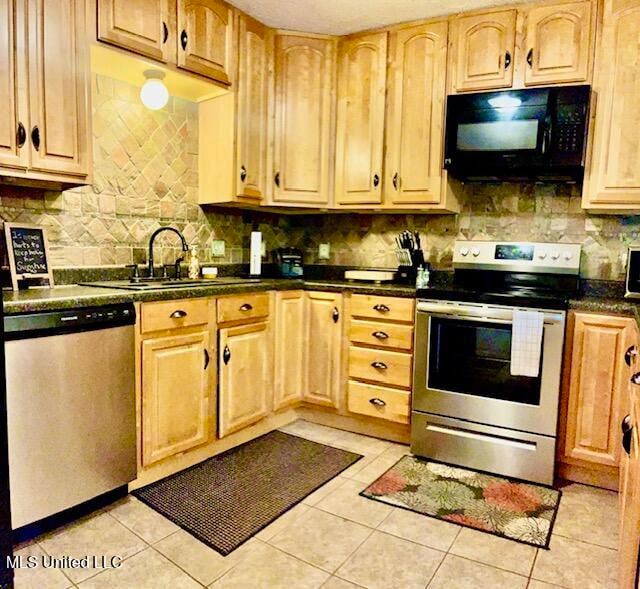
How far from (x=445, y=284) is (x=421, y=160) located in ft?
2.64

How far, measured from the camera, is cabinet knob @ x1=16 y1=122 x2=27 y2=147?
197cm

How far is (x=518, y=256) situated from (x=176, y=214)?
6.81 feet

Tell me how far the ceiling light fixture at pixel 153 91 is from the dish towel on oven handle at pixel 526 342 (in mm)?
2137

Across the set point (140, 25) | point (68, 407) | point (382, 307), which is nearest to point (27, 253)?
point (68, 407)

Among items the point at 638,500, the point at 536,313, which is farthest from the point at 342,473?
the point at 638,500

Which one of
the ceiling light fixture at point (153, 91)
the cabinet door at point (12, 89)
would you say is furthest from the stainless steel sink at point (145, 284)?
the ceiling light fixture at point (153, 91)

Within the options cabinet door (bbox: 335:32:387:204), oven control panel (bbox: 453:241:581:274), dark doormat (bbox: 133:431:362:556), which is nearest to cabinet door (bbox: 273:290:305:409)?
dark doormat (bbox: 133:431:362:556)

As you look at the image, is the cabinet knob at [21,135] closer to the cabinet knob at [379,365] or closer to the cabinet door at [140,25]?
the cabinet door at [140,25]

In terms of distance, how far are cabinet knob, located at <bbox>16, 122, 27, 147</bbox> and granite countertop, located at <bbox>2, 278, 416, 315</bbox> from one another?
2.00ft

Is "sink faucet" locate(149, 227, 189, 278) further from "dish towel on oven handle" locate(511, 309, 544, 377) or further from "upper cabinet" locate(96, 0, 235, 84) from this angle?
"dish towel on oven handle" locate(511, 309, 544, 377)

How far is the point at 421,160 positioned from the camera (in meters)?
3.00

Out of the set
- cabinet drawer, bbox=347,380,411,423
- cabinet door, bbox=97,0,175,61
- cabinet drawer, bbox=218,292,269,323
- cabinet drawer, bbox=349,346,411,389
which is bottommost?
cabinet drawer, bbox=347,380,411,423

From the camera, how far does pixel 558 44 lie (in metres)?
2.62

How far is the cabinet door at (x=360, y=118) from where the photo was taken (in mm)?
3117
